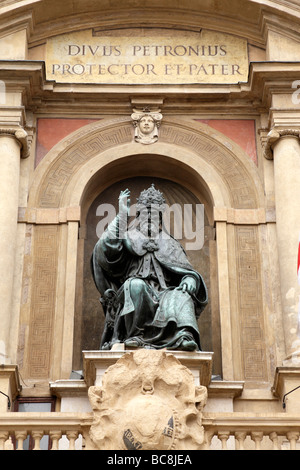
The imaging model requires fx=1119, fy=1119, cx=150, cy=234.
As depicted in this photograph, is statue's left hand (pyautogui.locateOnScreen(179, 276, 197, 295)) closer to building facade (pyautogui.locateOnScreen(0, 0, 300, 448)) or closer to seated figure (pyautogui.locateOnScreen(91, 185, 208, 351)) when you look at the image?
seated figure (pyautogui.locateOnScreen(91, 185, 208, 351))

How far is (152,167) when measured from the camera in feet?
42.1

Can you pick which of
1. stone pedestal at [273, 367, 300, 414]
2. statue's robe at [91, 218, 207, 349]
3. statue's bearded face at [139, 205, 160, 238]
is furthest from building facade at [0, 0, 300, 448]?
statue's bearded face at [139, 205, 160, 238]

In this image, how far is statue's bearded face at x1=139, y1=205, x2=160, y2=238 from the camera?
38.2 ft

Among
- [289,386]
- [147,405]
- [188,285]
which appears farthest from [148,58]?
[147,405]

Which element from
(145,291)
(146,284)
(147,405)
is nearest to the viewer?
(147,405)

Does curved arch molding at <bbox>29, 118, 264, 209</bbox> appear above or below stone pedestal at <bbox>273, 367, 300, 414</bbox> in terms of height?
above

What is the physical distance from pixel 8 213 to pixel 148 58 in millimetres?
2726

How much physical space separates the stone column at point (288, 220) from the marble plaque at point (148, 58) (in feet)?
3.89

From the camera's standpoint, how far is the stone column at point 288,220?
11.2m

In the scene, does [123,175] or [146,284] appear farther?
[123,175]

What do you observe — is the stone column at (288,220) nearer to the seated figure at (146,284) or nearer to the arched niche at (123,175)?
the arched niche at (123,175)

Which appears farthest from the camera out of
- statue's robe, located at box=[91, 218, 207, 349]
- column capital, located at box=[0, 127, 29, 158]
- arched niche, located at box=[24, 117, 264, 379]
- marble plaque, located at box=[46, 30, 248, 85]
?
marble plaque, located at box=[46, 30, 248, 85]

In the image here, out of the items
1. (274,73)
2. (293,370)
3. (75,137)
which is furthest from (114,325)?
(274,73)

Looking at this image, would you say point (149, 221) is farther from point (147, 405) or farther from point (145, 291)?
point (147, 405)
